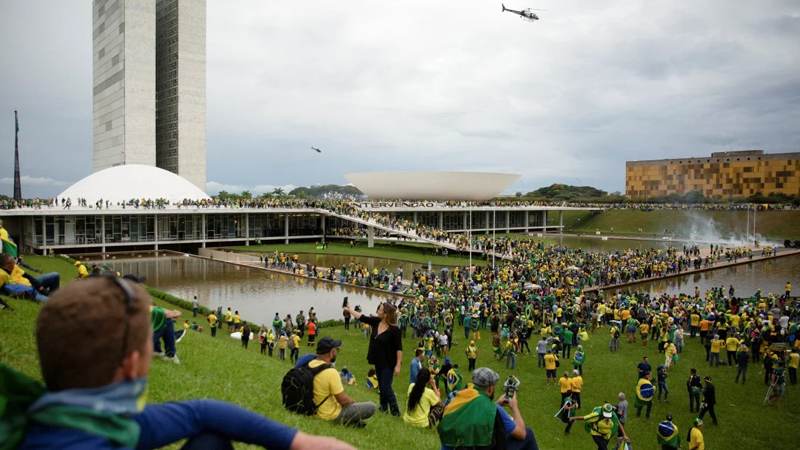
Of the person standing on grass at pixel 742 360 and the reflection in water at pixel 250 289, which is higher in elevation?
the person standing on grass at pixel 742 360

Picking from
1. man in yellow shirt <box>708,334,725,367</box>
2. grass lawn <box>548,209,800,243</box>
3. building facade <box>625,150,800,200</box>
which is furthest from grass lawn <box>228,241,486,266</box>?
building facade <box>625,150,800,200</box>

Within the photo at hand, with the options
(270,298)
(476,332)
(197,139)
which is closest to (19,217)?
(270,298)

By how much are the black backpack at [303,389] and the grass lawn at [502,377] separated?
0.13 metres

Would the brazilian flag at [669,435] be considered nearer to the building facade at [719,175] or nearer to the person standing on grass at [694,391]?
the person standing on grass at [694,391]

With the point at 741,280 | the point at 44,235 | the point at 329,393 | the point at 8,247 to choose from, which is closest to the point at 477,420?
the point at 329,393

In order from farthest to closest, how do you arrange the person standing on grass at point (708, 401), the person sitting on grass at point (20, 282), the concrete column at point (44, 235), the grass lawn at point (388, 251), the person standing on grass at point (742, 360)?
the concrete column at point (44, 235) < the grass lawn at point (388, 251) < the person standing on grass at point (742, 360) < the person standing on grass at point (708, 401) < the person sitting on grass at point (20, 282)

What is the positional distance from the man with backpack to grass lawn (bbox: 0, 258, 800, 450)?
5.2 inches

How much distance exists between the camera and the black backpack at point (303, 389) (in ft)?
16.3

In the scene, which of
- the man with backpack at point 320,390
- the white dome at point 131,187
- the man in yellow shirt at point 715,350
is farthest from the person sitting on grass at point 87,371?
the white dome at point 131,187

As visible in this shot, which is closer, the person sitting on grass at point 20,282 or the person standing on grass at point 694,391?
the person sitting on grass at point 20,282

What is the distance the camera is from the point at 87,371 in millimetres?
1455

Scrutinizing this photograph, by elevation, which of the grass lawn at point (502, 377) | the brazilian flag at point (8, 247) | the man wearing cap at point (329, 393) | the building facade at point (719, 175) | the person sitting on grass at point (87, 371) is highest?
the building facade at point (719, 175)

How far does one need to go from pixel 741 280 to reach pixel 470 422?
3217 cm

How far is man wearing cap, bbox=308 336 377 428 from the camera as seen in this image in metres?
4.93
